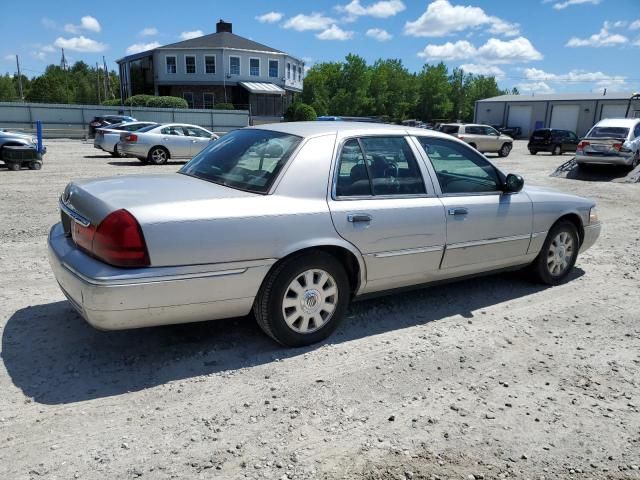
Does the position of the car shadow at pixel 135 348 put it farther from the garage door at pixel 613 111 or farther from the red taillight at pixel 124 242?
the garage door at pixel 613 111

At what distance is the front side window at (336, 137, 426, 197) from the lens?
4.07 metres

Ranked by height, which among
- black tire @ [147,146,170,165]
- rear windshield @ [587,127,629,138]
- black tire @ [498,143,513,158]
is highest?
rear windshield @ [587,127,629,138]

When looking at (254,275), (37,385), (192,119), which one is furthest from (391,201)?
(192,119)

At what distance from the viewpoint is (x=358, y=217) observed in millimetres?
3951

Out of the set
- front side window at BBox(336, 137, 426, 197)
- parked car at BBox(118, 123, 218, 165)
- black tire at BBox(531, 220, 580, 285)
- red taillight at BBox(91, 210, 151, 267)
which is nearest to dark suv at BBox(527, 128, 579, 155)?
parked car at BBox(118, 123, 218, 165)

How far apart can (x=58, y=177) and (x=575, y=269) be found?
12.3 meters

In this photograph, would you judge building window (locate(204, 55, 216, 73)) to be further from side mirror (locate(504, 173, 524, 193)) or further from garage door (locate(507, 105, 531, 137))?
side mirror (locate(504, 173, 524, 193))

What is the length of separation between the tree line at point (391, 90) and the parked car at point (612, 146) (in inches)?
1947

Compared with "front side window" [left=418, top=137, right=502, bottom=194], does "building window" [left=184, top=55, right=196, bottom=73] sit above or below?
above

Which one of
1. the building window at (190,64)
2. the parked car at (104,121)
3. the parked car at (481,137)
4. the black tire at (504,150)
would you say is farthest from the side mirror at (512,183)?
the building window at (190,64)

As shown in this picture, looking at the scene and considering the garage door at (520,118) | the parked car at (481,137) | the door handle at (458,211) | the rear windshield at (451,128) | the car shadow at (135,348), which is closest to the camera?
the car shadow at (135,348)

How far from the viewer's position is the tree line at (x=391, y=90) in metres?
72.5

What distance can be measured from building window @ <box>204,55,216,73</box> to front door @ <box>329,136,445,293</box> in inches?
2026

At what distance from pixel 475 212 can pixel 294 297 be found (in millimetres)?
1860
